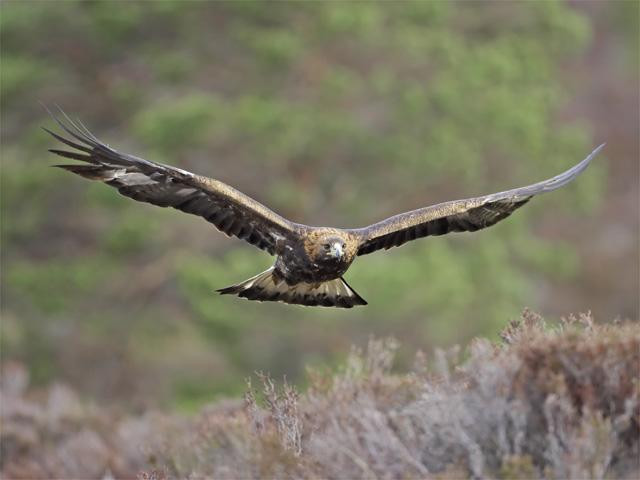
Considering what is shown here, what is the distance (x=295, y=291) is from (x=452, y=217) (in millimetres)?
1231

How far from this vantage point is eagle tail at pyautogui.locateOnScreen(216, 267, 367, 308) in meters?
8.48

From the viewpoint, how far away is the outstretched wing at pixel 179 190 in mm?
7363

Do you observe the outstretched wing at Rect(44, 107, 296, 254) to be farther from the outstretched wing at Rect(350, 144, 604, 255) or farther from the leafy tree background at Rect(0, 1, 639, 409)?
the leafy tree background at Rect(0, 1, 639, 409)

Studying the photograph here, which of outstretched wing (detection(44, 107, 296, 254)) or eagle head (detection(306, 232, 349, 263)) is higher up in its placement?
outstretched wing (detection(44, 107, 296, 254))

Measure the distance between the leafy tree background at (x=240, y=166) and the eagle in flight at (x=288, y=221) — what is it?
8.97 m

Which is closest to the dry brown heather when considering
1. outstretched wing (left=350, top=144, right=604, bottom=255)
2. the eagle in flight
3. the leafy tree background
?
the eagle in flight

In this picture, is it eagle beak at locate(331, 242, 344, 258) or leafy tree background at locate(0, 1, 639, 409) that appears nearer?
eagle beak at locate(331, 242, 344, 258)

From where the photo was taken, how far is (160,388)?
21672 mm

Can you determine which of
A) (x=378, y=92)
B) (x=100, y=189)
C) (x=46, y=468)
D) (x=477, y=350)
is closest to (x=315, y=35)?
(x=378, y=92)

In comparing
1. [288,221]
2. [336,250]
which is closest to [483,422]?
[336,250]

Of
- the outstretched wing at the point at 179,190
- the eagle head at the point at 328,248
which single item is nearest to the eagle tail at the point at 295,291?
the outstretched wing at the point at 179,190

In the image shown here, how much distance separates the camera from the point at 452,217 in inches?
336

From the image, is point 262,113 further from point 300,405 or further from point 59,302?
point 300,405

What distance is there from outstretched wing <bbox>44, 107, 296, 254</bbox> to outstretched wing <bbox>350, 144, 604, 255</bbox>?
0.64 metres
